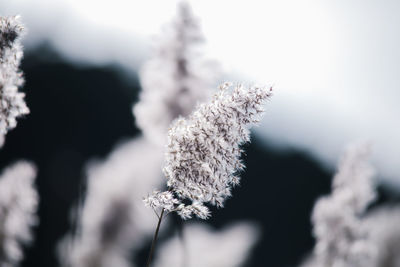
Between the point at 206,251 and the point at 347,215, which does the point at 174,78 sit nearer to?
the point at 347,215

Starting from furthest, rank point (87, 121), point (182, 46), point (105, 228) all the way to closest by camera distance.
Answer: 1. point (87, 121)
2. point (105, 228)
3. point (182, 46)

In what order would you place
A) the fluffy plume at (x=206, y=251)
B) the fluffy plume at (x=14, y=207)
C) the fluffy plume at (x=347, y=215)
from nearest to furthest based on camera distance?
1. the fluffy plume at (x=347, y=215)
2. the fluffy plume at (x=14, y=207)
3. the fluffy plume at (x=206, y=251)

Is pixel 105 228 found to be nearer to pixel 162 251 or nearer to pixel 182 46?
pixel 182 46

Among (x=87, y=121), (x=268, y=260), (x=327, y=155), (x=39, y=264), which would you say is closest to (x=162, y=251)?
(x=39, y=264)

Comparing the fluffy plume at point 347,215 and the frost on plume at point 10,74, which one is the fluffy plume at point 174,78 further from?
the fluffy plume at point 347,215

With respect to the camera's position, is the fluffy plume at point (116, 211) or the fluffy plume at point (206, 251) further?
the fluffy plume at point (206, 251)

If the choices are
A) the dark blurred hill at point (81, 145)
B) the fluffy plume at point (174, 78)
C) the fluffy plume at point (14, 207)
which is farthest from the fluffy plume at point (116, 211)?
the dark blurred hill at point (81, 145)
